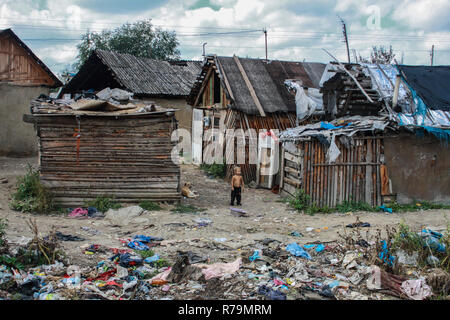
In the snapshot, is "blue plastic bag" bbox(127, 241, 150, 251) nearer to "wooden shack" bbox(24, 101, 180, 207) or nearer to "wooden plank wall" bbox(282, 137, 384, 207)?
"wooden shack" bbox(24, 101, 180, 207)

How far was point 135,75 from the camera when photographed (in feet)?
63.0

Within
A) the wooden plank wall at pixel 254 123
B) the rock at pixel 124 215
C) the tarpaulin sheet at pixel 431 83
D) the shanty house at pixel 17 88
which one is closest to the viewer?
the rock at pixel 124 215

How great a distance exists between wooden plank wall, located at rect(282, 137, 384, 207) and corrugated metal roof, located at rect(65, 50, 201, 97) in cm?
969

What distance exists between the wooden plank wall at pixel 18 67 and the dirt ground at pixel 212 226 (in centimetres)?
658

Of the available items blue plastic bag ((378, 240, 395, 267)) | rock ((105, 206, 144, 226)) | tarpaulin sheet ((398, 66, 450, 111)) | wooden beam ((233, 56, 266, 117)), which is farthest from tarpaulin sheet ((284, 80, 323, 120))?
blue plastic bag ((378, 240, 395, 267))

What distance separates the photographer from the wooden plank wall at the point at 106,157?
9.83m

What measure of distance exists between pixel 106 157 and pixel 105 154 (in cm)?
8

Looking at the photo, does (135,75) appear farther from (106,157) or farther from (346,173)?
(346,173)

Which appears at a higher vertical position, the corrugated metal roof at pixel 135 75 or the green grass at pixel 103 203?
the corrugated metal roof at pixel 135 75

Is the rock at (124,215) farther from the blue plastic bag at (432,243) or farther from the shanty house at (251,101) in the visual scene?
the blue plastic bag at (432,243)

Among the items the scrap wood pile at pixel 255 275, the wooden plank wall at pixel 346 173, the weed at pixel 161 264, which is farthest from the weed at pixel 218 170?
the weed at pixel 161 264
